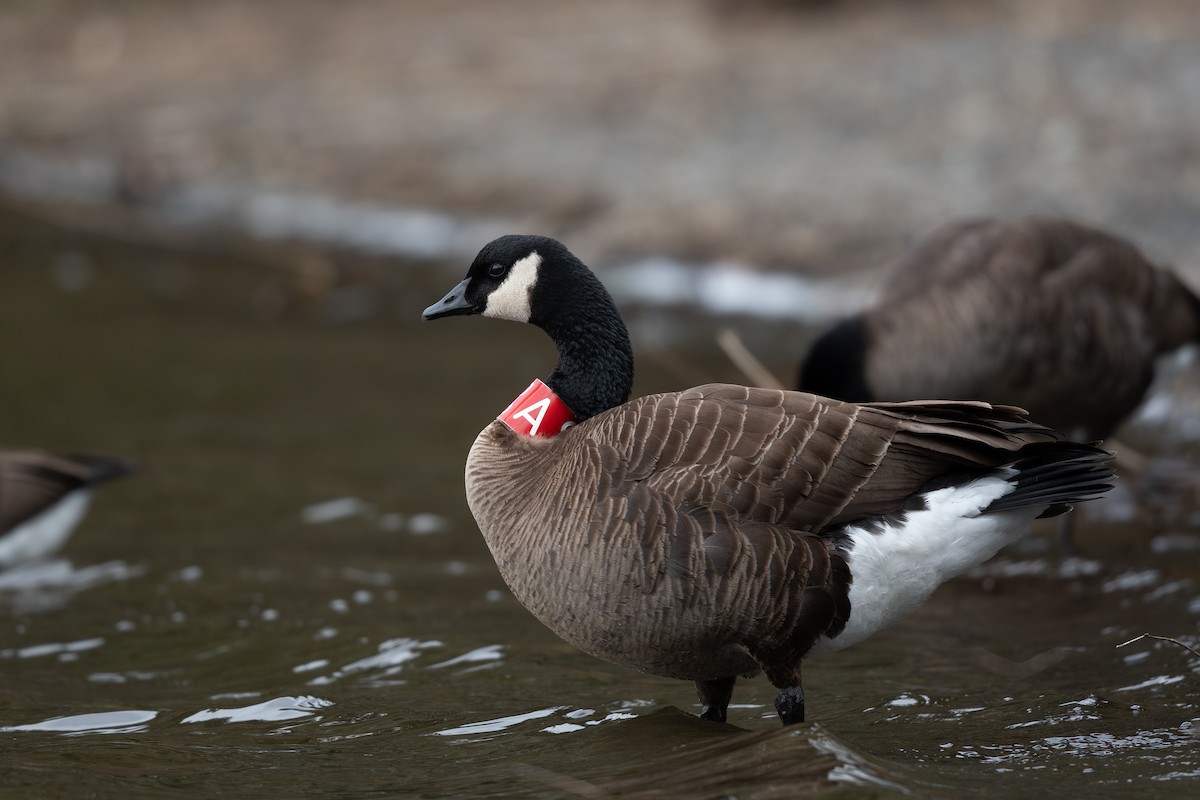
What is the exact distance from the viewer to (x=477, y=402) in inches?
383

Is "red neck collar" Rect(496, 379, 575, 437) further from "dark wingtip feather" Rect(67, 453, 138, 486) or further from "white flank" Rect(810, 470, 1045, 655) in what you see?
"dark wingtip feather" Rect(67, 453, 138, 486)

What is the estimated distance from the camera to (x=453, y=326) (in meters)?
11.7

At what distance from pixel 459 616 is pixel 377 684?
0.92 meters

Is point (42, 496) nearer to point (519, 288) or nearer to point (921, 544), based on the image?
point (519, 288)

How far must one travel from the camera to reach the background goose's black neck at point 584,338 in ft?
17.3

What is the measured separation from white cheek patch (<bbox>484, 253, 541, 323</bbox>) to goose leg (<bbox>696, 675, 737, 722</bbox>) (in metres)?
1.48

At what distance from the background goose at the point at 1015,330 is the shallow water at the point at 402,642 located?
2.54ft

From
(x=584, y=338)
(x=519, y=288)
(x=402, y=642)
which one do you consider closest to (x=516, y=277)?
(x=519, y=288)

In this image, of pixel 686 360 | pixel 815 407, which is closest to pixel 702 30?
pixel 686 360

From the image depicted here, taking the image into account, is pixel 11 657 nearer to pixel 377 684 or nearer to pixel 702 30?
pixel 377 684

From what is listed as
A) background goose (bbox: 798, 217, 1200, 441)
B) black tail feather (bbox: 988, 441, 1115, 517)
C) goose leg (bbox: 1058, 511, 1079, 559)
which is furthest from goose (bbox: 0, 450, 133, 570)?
black tail feather (bbox: 988, 441, 1115, 517)

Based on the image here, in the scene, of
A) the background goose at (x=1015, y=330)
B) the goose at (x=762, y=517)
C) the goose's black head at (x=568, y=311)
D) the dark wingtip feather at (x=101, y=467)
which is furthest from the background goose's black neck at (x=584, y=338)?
the dark wingtip feather at (x=101, y=467)

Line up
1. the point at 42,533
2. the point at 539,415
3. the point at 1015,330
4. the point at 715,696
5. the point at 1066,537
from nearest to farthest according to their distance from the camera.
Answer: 1. the point at 715,696
2. the point at 539,415
3. the point at 1066,537
4. the point at 1015,330
5. the point at 42,533

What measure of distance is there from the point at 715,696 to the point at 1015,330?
3.15 meters
